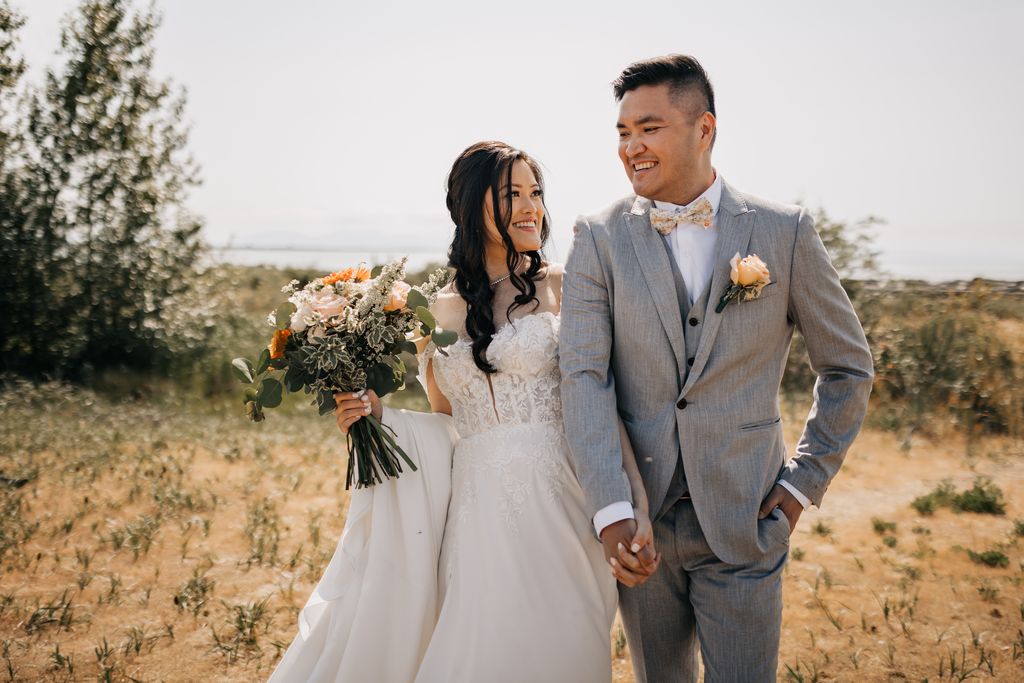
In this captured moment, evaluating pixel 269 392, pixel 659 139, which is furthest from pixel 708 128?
pixel 269 392

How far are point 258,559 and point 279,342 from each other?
323cm

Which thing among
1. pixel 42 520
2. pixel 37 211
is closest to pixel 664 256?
pixel 42 520

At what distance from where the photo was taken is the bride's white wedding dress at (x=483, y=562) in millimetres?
2980

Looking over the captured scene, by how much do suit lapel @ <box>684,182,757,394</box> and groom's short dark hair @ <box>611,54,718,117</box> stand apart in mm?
375

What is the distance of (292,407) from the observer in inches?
573

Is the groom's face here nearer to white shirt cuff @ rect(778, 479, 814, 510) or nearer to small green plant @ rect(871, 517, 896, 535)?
white shirt cuff @ rect(778, 479, 814, 510)

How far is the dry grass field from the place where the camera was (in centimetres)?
434

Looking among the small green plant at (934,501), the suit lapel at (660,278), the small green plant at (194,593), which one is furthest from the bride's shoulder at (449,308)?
the small green plant at (934,501)

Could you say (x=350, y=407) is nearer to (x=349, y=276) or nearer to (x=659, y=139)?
(x=349, y=276)

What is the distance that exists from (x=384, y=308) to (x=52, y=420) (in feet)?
27.3

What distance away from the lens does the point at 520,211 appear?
11.9 ft

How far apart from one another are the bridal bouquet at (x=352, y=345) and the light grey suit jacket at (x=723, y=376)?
841mm

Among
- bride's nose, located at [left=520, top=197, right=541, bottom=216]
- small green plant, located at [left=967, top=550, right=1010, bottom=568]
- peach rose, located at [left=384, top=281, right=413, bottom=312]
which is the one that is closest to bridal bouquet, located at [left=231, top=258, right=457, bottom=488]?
peach rose, located at [left=384, top=281, right=413, bottom=312]

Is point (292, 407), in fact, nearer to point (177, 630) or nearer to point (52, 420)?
point (52, 420)
